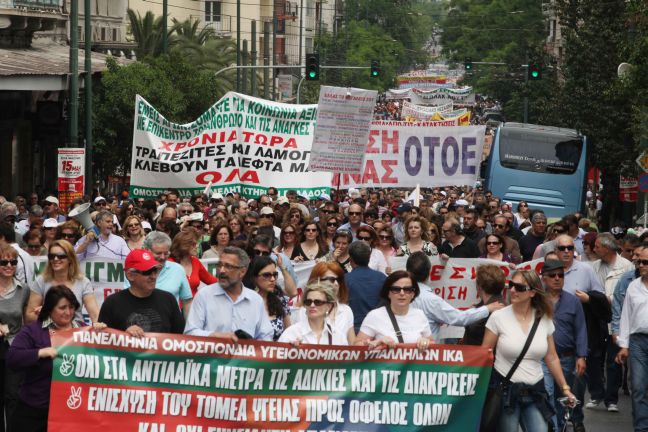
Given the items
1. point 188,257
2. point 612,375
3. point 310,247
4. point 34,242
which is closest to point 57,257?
point 188,257

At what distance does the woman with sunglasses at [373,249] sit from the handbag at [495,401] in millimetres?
4193

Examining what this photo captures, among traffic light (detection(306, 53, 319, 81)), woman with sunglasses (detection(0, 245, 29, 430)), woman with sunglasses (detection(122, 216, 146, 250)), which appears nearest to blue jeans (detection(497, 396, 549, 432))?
woman with sunglasses (detection(0, 245, 29, 430))

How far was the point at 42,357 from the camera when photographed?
8.05 m

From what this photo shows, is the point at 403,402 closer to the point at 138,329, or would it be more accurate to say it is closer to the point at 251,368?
the point at 251,368

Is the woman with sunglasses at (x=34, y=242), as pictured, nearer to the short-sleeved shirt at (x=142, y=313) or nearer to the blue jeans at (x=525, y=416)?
the short-sleeved shirt at (x=142, y=313)

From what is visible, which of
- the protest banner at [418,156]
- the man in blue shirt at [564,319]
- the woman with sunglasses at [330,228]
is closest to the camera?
the man in blue shirt at [564,319]

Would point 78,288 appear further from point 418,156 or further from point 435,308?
point 418,156

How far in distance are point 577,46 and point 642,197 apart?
4600mm

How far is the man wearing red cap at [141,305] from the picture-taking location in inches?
329

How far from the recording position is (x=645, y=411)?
34.2ft

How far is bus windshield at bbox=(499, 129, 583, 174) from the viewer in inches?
1416

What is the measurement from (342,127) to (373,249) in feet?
31.0

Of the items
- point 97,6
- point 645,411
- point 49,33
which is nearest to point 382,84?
point 97,6

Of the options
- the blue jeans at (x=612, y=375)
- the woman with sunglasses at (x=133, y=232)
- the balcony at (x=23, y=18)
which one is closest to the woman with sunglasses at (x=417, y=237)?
the blue jeans at (x=612, y=375)
